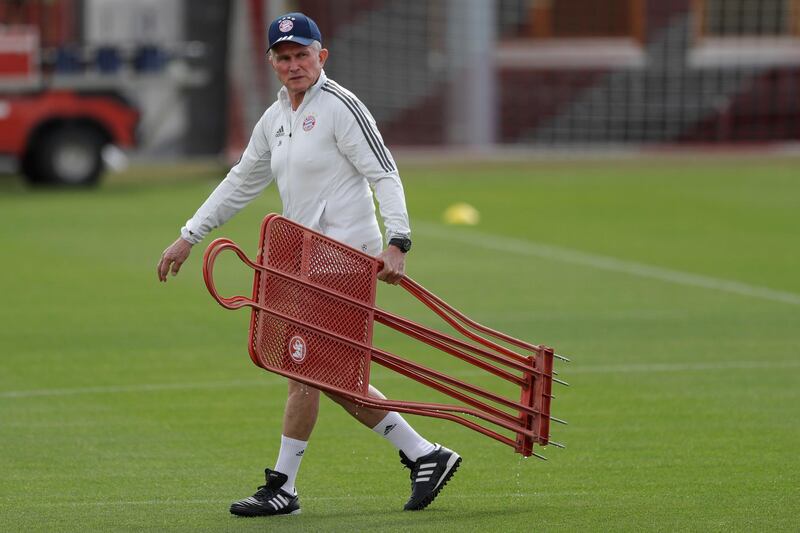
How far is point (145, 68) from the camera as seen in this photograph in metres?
25.3

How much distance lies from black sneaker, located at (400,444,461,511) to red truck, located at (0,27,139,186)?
60.5 feet

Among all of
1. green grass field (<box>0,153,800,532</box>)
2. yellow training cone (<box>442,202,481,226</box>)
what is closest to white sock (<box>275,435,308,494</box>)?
green grass field (<box>0,153,800,532</box>)

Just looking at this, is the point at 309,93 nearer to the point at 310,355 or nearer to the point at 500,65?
the point at 310,355

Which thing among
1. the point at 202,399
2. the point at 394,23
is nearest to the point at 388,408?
the point at 202,399

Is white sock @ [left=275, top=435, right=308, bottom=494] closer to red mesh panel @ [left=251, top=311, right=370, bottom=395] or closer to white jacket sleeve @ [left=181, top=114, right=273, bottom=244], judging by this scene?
red mesh panel @ [left=251, top=311, right=370, bottom=395]

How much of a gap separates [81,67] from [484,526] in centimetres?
1962

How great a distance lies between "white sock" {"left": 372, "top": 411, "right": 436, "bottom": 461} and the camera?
718 cm

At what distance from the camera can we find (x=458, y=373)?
1098 cm

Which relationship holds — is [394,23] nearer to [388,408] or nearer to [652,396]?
[652,396]

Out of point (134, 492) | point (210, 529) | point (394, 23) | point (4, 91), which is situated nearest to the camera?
point (210, 529)

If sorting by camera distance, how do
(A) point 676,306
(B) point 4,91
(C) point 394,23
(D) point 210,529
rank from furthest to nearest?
(C) point 394,23 < (B) point 4,91 < (A) point 676,306 < (D) point 210,529

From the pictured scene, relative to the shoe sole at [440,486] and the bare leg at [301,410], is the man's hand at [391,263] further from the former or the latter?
the shoe sole at [440,486]

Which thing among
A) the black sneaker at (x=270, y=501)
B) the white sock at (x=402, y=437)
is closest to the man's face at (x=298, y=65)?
the white sock at (x=402, y=437)

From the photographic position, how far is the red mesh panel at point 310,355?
6508mm
